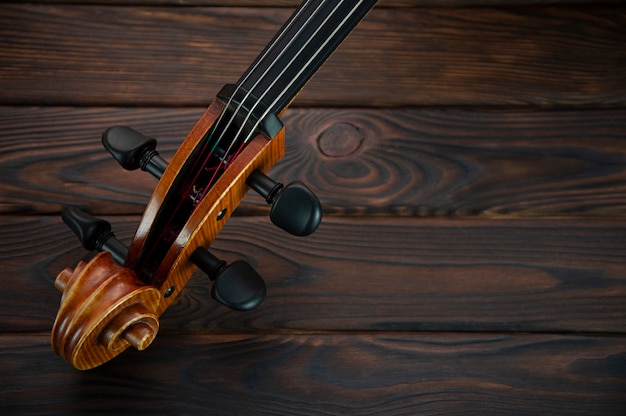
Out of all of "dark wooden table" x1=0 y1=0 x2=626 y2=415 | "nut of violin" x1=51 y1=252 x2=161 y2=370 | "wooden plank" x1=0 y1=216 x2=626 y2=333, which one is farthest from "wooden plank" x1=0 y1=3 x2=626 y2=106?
"nut of violin" x1=51 y1=252 x2=161 y2=370

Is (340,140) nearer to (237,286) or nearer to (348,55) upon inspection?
(348,55)

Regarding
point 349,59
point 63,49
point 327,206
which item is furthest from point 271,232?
point 63,49

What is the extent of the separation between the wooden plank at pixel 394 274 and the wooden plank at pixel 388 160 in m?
0.03

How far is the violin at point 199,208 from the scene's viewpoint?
760 mm

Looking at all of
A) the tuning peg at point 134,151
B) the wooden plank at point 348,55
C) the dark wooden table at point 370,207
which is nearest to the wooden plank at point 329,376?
the dark wooden table at point 370,207

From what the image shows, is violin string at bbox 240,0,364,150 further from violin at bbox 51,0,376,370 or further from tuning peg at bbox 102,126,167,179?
tuning peg at bbox 102,126,167,179

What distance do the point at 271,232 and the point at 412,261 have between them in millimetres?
Result: 200

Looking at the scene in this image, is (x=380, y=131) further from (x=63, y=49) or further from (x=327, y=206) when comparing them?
(x=63, y=49)

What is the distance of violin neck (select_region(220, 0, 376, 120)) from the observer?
0.83 m

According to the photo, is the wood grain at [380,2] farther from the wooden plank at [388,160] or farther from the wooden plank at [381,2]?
the wooden plank at [388,160]

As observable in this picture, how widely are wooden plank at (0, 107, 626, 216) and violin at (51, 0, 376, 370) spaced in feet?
0.67

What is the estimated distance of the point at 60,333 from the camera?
0.76m

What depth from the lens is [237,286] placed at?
789 mm

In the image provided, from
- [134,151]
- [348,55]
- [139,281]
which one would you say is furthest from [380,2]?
[139,281]
